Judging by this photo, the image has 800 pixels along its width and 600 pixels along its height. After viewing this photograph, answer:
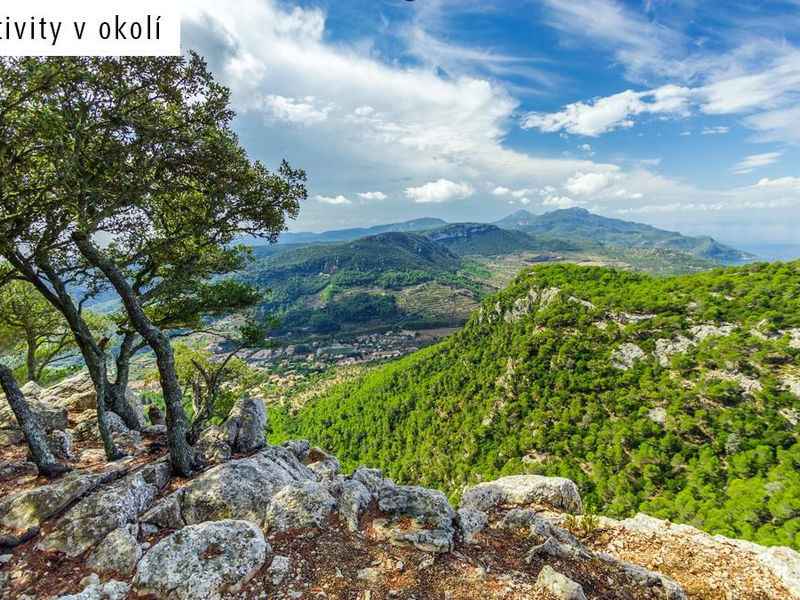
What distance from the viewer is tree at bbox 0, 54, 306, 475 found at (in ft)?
22.4

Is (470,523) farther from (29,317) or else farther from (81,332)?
(29,317)

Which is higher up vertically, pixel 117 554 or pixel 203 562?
pixel 203 562

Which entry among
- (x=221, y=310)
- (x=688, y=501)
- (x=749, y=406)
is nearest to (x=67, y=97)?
(x=221, y=310)

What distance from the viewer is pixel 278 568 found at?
5.69 meters

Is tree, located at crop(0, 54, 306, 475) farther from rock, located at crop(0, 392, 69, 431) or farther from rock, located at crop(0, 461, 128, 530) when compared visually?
rock, located at crop(0, 392, 69, 431)

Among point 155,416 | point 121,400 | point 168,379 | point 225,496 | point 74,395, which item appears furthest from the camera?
point 155,416

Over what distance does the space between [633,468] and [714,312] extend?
2320 centimetres

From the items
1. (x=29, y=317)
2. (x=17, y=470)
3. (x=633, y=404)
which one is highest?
(x=29, y=317)

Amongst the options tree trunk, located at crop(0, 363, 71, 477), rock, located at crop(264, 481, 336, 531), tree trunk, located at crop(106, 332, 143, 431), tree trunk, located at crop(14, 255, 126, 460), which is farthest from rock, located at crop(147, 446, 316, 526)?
tree trunk, located at crop(106, 332, 143, 431)

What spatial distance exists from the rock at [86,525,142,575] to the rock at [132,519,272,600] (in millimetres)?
413

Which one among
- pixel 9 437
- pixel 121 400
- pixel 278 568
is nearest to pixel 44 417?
pixel 9 437

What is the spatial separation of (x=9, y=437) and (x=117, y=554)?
10135mm

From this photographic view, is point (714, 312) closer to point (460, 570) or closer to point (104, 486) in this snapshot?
point (460, 570)

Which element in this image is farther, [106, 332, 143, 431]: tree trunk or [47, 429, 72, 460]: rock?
[106, 332, 143, 431]: tree trunk
